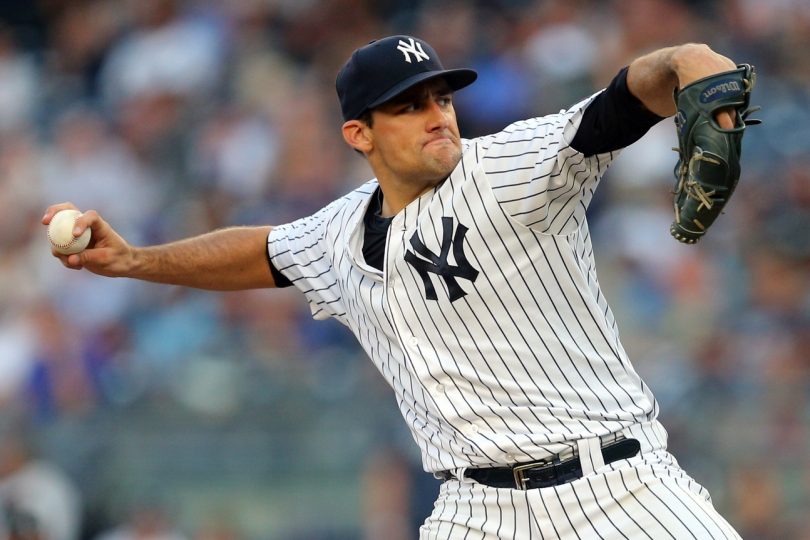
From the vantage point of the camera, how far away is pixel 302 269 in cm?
397

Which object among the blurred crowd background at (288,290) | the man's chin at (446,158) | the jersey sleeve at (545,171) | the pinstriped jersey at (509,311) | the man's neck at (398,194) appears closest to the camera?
the jersey sleeve at (545,171)

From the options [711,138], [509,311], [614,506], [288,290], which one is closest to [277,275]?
[509,311]

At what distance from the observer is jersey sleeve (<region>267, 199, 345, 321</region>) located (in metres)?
3.89

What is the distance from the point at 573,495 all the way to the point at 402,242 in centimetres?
83

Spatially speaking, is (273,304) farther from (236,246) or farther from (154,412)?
(236,246)

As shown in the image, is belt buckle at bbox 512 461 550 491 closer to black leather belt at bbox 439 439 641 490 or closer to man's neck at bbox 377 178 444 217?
black leather belt at bbox 439 439 641 490

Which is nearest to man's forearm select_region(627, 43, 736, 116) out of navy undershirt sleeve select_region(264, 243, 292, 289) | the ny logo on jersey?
the ny logo on jersey

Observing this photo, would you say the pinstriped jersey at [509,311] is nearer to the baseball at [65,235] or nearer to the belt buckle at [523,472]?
the belt buckle at [523,472]

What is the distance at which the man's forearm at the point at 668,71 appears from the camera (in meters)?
2.77

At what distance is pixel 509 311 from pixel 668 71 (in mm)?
804

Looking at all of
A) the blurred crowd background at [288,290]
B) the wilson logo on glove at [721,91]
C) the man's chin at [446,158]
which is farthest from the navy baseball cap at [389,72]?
the blurred crowd background at [288,290]

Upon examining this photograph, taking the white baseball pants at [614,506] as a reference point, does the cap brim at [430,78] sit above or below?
above

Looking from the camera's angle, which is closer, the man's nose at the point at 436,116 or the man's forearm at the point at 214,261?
the man's nose at the point at 436,116

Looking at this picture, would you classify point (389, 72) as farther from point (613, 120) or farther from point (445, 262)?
point (613, 120)
